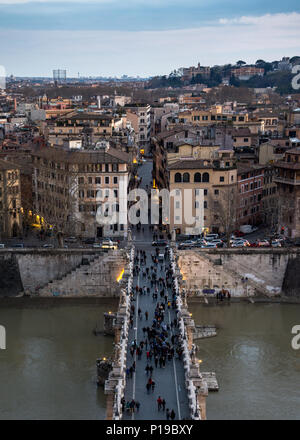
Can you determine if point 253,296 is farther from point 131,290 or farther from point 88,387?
point 88,387

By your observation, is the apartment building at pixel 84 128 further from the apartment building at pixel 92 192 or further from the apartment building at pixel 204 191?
the apartment building at pixel 204 191

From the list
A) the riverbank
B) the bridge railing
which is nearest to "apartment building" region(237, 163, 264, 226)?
the riverbank

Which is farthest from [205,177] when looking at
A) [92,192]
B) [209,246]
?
[92,192]

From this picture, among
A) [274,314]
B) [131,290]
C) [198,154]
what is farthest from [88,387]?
[198,154]

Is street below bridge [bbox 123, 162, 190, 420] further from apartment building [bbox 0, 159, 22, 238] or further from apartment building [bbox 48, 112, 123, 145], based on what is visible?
apartment building [bbox 48, 112, 123, 145]

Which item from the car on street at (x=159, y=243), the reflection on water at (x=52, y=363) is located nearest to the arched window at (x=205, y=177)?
the car on street at (x=159, y=243)
